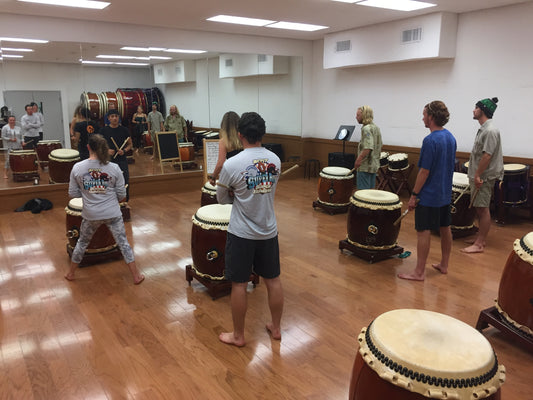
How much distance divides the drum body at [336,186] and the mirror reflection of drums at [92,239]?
2995mm

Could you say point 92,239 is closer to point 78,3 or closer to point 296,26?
point 78,3

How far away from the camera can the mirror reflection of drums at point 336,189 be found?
5730mm

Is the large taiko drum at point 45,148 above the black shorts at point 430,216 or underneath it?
above

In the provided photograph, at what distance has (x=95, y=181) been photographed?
3.31m

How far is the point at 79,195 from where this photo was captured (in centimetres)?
338

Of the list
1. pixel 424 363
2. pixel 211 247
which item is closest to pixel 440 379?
pixel 424 363

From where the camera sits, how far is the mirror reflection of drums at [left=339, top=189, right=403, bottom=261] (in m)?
3.91

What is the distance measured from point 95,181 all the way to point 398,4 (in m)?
4.45

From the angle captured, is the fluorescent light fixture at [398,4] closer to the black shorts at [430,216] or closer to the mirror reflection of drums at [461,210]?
the mirror reflection of drums at [461,210]

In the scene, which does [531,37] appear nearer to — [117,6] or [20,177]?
[117,6]

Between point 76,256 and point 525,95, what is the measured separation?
5634 millimetres

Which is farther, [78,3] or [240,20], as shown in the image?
[240,20]

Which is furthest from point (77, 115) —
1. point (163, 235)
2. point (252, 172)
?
point (252, 172)

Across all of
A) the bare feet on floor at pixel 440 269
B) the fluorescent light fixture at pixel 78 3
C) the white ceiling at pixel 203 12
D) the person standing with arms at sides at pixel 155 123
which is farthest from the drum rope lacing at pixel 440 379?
the person standing with arms at sides at pixel 155 123
